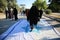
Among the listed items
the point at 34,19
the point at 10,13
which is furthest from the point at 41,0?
the point at 34,19

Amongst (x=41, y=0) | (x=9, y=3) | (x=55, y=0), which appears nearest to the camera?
(x=55, y=0)

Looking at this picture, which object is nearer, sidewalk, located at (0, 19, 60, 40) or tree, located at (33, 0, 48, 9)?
sidewalk, located at (0, 19, 60, 40)

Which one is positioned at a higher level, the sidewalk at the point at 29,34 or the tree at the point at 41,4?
the sidewalk at the point at 29,34

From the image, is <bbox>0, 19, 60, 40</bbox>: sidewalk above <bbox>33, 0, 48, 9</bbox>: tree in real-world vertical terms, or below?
above

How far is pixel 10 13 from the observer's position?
34312 mm

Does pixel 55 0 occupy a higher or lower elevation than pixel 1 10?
higher

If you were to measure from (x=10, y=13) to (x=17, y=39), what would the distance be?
905 inches

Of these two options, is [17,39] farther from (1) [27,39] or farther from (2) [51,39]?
(2) [51,39]

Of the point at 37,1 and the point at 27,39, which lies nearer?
the point at 27,39

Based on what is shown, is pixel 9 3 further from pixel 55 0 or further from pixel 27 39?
pixel 27 39

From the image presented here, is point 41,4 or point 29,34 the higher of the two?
point 29,34

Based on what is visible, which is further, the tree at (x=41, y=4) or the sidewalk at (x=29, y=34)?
the tree at (x=41, y=4)

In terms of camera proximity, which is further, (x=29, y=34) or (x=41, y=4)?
(x=41, y=4)

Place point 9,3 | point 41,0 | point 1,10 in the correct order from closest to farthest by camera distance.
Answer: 1. point 1,10
2. point 9,3
3. point 41,0
